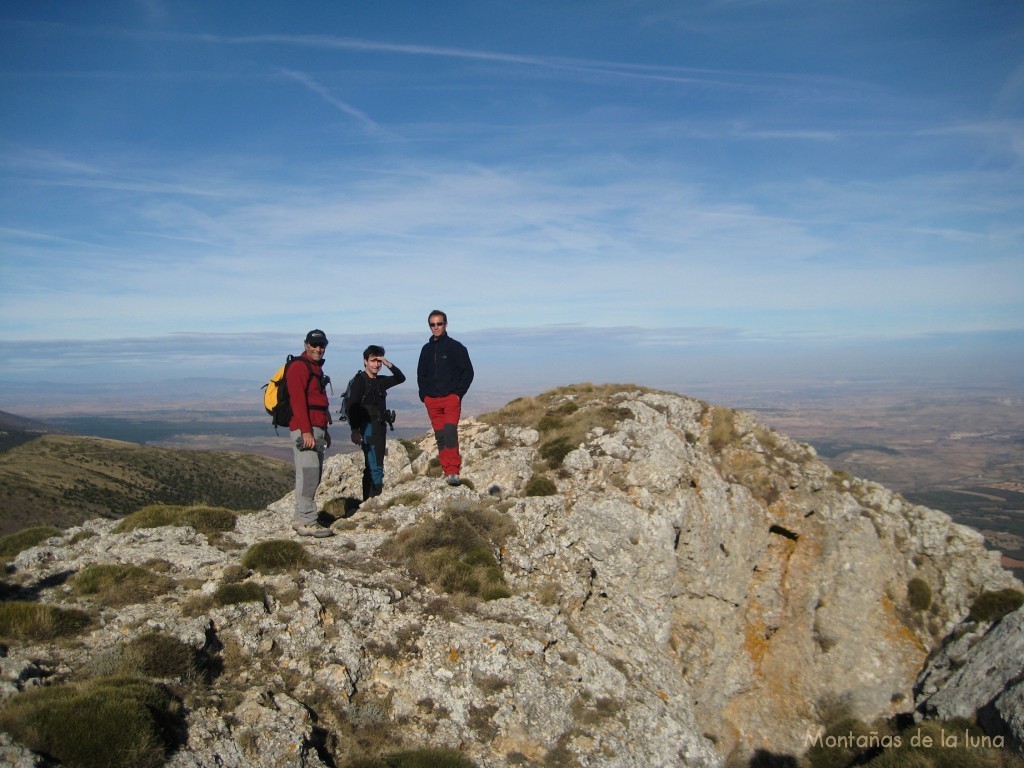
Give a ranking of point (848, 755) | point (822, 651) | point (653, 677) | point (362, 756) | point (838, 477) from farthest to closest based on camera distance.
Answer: point (838, 477)
point (822, 651)
point (848, 755)
point (653, 677)
point (362, 756)

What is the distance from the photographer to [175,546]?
13.8 metres

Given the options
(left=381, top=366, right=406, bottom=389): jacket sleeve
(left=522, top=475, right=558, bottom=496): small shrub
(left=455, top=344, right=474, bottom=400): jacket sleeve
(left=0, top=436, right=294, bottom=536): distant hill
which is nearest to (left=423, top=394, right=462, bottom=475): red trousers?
(left=455, top=344, right=474, bottom=400): jacket sleeve

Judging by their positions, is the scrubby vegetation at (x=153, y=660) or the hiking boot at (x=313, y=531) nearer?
the scrubby vegetation at (x=153, y=660)

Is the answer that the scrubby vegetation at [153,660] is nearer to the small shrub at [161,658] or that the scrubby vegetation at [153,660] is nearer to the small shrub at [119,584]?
the small shrub at [161,658]

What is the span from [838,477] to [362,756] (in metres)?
25.5

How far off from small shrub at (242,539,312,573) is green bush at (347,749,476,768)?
494cm

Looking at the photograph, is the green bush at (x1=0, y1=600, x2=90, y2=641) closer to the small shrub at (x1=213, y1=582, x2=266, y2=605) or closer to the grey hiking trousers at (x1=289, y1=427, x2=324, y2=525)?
the small shrub at (x1=213, y1=582, x2=266, y2=605)

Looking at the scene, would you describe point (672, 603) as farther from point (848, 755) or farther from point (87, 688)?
point (87, 688)

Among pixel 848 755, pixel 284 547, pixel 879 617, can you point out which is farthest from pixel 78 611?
pixel 879 617

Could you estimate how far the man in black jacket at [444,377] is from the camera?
18078 mm

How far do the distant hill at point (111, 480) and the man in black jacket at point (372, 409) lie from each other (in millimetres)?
52856

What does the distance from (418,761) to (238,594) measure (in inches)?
187

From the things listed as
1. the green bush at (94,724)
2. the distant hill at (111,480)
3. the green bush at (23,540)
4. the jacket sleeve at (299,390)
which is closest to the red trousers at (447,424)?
the jacket sleeve at (299,390)

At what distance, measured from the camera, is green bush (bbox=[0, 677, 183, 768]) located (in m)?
6.23
